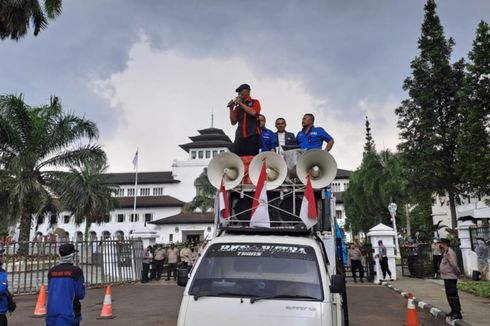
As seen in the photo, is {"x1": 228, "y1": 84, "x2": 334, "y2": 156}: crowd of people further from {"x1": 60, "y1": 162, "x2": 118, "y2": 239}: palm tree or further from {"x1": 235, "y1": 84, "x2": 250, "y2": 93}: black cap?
{"x1": 60, "y1": 162, "x2": 118, "y2": 239}: palm tree

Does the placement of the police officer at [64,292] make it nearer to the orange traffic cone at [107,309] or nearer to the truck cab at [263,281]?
the truck cab at [263,281]

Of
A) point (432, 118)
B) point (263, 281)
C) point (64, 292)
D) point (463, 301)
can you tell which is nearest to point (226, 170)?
point (263, 281)

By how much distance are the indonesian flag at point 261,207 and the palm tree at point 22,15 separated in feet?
48.3

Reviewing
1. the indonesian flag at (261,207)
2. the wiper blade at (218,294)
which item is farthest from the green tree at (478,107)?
the wiper blade at (218,294)

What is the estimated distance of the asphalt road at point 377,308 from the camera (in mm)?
8929

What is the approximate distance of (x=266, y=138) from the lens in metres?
7.83

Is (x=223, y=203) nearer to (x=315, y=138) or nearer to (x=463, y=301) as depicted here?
(x=315, y=138)

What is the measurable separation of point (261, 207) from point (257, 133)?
2051 mm

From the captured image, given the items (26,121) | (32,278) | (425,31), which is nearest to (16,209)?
(26,121)

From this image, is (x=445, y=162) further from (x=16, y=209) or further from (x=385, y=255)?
(x=16, y=209)

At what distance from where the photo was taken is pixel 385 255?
17.0 meters

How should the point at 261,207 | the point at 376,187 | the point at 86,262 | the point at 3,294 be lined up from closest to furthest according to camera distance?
the point at 3,294 → the point at 261,207 → the point at 86,262 → the point at 376,187

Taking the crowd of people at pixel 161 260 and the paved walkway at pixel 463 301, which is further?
the crowd of people at pixel 161 260

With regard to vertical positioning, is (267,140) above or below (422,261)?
above
